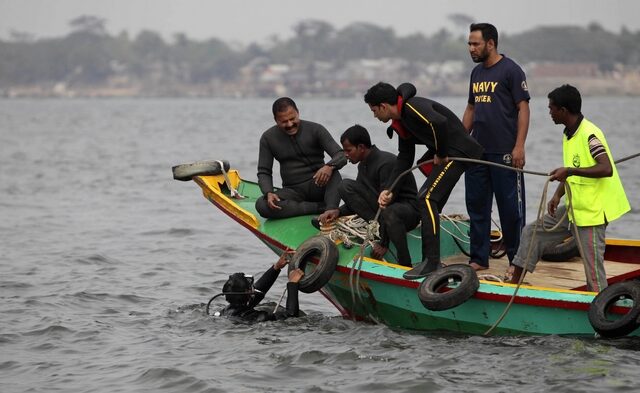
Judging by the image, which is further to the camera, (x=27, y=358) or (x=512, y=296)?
(x=27, y=358)

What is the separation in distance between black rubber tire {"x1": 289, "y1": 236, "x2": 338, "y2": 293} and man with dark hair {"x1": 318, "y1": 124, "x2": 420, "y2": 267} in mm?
445

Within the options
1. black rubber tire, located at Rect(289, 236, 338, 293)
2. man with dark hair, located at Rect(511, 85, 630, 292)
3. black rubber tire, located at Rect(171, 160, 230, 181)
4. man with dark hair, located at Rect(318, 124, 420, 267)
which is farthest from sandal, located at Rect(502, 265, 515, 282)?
black rubber tire, located at Rect(171, 160, 230, 181)

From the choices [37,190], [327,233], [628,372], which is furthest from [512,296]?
[37,190]

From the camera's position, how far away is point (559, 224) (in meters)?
9.42

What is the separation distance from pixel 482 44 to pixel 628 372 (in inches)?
124

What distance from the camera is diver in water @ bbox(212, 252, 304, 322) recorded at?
1101 cm

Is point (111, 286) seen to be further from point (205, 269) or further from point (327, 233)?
point (327, 233)

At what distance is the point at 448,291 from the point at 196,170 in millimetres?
3687

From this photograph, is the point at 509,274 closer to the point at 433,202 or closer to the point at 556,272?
the point at 556,272

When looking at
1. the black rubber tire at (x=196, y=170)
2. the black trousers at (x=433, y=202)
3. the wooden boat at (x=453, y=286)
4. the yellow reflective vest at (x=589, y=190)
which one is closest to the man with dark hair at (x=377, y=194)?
the wooden boat at (x=453, y=286)

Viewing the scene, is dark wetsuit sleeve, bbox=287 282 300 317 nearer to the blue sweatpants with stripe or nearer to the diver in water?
the diver in water

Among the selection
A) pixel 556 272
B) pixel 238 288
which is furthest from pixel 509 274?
pixel 238 288

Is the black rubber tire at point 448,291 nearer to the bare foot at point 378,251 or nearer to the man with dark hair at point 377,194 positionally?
the man with dark hair at point 377,194

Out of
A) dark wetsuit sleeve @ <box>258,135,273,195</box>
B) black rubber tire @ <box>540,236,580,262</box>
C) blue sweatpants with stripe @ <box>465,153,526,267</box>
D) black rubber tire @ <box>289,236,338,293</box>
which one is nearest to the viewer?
black rubber tire @ <box>289,236,338,293</box>
